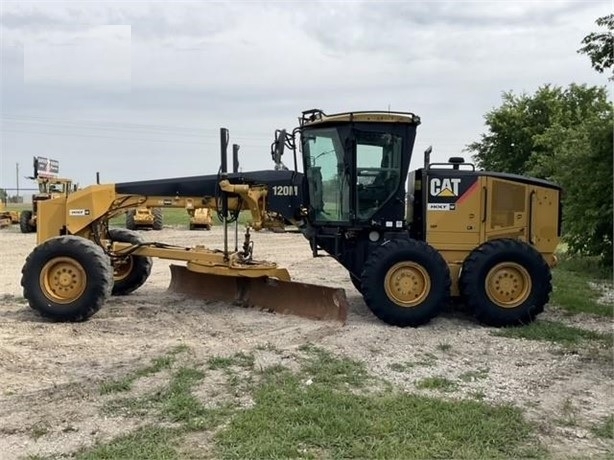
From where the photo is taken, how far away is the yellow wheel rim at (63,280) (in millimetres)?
8156

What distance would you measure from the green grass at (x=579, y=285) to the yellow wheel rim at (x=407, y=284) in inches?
103

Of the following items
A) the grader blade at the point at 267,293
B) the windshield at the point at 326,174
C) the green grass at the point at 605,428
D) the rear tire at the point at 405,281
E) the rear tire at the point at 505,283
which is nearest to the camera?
the green grass at the point at 605,428

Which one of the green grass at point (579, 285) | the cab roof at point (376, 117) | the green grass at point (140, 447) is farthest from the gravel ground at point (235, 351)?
the cab roof at point (376, 117)

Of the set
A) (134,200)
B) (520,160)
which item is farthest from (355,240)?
(520,160)

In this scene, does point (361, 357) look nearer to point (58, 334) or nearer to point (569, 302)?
point (58, 334)

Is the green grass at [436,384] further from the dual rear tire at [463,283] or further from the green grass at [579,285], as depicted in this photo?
the green grass at [579,285]

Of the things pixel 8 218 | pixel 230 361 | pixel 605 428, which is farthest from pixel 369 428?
pixel 8 218

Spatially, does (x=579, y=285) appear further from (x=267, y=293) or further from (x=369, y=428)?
(x=369, y=428)

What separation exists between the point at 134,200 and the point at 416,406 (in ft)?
17.6

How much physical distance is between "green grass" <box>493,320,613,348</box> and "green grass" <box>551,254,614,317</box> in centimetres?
149

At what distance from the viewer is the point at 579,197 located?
47.0ft

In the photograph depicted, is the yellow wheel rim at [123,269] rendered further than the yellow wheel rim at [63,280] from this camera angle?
Yes

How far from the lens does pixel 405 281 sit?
26.3ft

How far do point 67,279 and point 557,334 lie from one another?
5766 mm
